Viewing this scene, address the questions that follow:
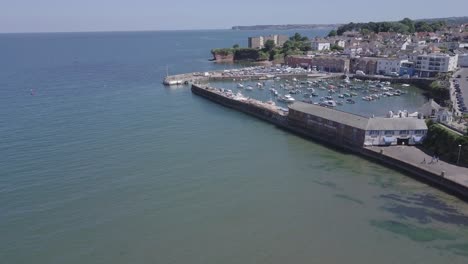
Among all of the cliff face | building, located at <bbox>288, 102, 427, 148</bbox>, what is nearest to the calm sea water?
building, located at <bbox>288, 102, 427, 148</bbox>

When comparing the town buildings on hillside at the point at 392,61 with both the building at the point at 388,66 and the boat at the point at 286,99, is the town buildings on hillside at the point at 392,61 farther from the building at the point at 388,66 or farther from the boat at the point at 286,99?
the boat at the point at 286,99

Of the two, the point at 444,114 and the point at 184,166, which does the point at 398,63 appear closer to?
the point at 444,114

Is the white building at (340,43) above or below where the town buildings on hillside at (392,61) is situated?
above

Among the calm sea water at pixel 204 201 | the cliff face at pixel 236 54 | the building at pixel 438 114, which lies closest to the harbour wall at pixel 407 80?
the building at pixel 438 114

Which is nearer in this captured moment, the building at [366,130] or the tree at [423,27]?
the building at [366,130]

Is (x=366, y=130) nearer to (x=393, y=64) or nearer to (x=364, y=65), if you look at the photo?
(x=393, y=64)

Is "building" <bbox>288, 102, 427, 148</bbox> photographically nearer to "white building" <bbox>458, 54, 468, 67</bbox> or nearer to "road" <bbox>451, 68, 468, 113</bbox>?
"road" <bbox>451, 68, 468, 113</bbox>

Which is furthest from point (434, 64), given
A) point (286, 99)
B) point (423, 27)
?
point (423, 27)
